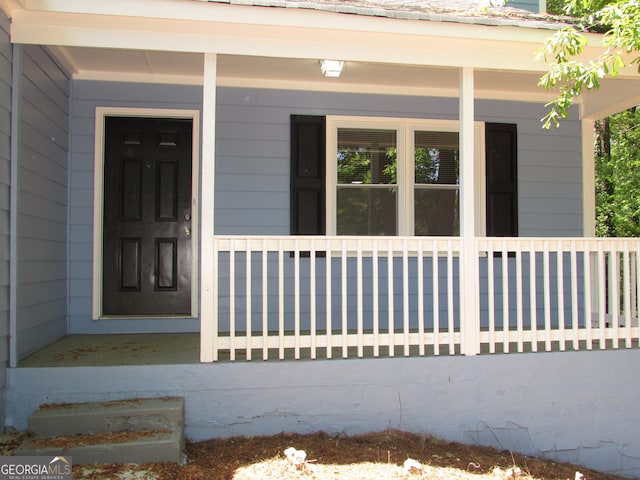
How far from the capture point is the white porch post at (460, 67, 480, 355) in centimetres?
366

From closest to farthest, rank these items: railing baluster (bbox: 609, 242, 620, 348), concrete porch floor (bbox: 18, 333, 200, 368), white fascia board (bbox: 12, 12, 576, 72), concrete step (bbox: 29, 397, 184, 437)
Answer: concrete step (bbox: 29, 397, 184, 437), white fascia board (bbox: 12, 12, 576, 72), concrete porch floor (bbox: 18, 333, 200, 368), railing baluster (bbox: 609, 242, 620, 348)

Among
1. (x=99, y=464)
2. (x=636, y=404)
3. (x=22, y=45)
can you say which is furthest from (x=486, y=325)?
(x=22, y=45)

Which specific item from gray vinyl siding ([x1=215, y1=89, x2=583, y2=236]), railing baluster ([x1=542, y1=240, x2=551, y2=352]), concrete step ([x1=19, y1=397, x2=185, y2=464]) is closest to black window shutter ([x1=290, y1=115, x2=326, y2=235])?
gray vinyl siding ([x1=215, y1=89, x2=583, y2=236])

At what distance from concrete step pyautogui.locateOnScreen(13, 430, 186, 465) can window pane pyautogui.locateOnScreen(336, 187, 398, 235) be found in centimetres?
252

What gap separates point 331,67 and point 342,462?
118 inches

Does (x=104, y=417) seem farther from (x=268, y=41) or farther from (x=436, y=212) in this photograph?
(x=436, y=212)

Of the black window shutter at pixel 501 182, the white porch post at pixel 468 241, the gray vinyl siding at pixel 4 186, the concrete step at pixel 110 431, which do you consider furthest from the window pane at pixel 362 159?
the gray vinyl siding at pixel 4 186

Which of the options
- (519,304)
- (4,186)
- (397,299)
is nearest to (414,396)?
(519,304)

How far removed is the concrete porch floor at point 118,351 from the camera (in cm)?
344

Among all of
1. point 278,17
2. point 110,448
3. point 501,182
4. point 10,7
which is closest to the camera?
point 110,448

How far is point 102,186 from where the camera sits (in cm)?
456

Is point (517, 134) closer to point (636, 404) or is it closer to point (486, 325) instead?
point (486, 325)

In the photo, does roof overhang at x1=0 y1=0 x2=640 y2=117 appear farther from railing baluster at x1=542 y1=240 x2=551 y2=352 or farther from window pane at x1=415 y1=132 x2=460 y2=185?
railing baluster at x1=542 y1=240 x2=551 y2=352

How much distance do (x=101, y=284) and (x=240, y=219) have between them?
54.1 inches
